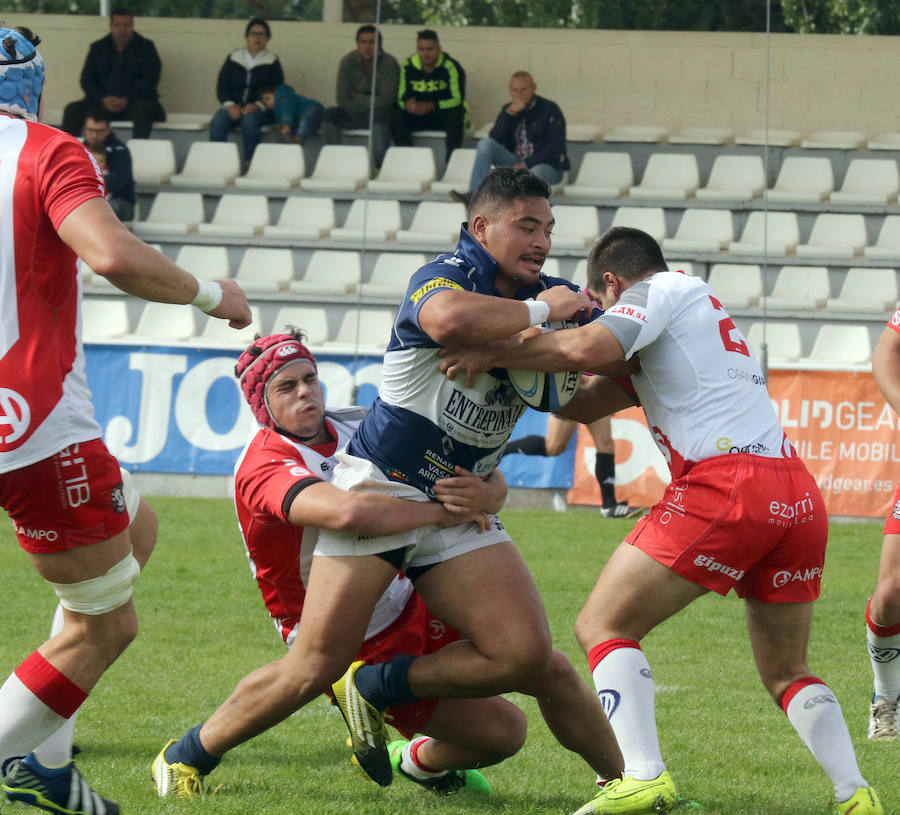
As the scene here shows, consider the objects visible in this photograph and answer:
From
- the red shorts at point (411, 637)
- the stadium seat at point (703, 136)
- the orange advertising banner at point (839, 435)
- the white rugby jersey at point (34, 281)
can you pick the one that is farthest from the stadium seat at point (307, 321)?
the white rugby jersey at point (34, 281)

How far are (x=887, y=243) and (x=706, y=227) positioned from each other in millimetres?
1984

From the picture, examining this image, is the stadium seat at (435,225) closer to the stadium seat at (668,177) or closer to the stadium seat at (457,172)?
the stadium seat at (457,172)

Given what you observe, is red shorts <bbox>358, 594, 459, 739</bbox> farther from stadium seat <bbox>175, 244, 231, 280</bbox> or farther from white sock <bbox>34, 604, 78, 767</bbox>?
stadium seat <bbox>175, 244, 231, 280</bbox>

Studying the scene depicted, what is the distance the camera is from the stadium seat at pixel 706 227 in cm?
1456

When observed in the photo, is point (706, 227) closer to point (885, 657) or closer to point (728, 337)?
point (885, 657)

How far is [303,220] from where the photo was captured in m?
15.6

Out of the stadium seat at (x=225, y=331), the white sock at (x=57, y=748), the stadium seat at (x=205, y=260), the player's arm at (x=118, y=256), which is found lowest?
the white sock at (x=57, y=748)

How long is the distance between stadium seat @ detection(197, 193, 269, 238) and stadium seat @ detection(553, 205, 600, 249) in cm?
355

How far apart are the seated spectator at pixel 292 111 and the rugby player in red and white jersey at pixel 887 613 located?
11978 mm

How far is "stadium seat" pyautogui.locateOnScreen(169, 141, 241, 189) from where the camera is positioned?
16188 mm

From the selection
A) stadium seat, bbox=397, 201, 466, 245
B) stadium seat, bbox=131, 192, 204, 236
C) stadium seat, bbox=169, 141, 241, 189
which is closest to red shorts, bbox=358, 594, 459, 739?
stadium seat, bbox=397, 201, 466, 245

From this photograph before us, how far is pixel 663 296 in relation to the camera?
4.17 metres

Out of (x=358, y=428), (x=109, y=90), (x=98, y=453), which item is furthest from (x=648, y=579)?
(x=109, y=90)

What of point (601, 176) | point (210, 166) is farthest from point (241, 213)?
point (601, 176)
